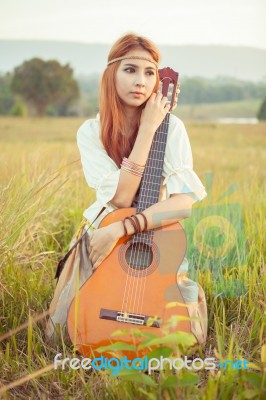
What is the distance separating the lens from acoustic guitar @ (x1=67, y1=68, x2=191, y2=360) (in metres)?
2.17

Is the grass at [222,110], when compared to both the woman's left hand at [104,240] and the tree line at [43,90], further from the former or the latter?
the woman's left hand at [104,240]

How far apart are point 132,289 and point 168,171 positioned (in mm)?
501

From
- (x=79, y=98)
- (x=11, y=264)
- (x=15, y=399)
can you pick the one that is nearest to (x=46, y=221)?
(x=11, y=264)

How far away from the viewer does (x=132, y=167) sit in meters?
2.26

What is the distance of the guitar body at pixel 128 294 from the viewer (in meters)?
2.17

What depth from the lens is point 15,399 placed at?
78.4 inches

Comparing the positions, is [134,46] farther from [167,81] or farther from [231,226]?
[231,226]

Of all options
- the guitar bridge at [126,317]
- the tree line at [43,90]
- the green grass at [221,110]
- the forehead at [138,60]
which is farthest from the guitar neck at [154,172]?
the tree line at [43,90]

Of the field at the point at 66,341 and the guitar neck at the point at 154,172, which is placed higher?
the guitar neck at the point at 154,172

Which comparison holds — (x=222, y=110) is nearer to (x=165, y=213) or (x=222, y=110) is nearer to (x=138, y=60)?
(x=138, y=60)

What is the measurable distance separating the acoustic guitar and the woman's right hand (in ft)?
0.71

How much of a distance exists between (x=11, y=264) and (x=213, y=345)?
988mm

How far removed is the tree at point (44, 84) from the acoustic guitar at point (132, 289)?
112ft

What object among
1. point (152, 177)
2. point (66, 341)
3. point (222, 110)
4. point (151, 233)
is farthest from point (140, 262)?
point (222, 110)
